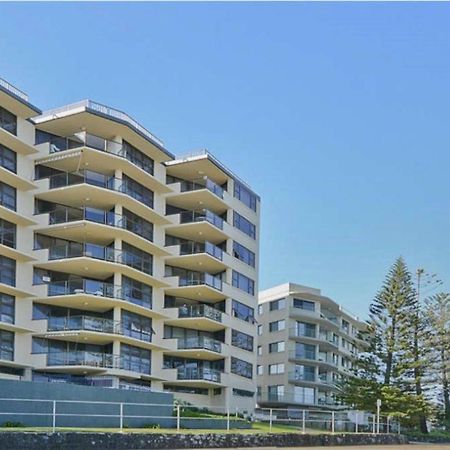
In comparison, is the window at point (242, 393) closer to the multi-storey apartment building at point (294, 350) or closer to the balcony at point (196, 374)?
the balcony at point (196, 374)

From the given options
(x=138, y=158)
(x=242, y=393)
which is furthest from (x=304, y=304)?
(x=138, y=158)

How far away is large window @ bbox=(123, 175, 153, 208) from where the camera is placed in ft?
137

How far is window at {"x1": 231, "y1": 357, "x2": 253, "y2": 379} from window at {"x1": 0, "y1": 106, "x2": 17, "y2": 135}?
20.9 metres

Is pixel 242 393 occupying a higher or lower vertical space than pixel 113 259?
lower

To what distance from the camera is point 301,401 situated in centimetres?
6462

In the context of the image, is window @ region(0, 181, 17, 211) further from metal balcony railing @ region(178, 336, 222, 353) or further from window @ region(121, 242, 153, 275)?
metal balcony railing @ region(178, 336, 222, 353)

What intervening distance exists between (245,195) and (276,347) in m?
20.1

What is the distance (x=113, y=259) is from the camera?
39781mm

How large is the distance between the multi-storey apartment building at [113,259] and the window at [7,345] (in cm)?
6

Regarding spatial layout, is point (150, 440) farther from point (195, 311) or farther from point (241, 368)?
point (241, 368)

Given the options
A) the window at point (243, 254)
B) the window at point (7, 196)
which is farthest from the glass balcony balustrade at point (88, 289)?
the window at point (243, 254)

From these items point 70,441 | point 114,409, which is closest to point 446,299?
point 114,409

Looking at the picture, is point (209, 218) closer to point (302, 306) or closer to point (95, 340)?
point (95, 340)

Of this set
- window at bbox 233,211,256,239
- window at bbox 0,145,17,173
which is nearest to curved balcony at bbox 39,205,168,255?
window at bbox 0,145,17,173
